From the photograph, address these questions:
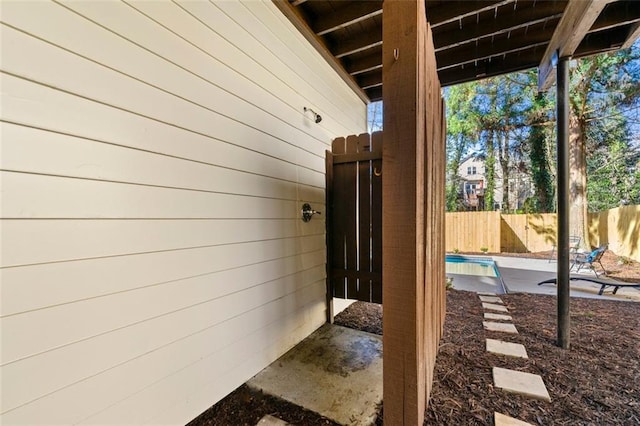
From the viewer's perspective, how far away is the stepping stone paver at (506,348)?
2.17 meters

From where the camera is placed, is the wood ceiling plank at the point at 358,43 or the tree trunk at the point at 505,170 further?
the tree trunk at the point at 505,170

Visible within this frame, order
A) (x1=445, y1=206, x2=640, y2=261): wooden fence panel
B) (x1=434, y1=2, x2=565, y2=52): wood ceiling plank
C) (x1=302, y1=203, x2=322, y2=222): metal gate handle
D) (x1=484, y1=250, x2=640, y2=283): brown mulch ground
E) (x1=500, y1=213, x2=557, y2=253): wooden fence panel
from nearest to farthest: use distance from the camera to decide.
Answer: (x1=434, y1=2, x2=565, y2=52): wood ceiling plank < (x1=302, y1=203, x2=322, y2=222): metal gate handle < (x1=484, y1=250, x2=640, y2=283): brown mulch ground < (x1=445, y1=206, x2=640, y2=261): wooden fence panel < (x1=500, y1=213, x2=557, y2=253): wooden fence panel

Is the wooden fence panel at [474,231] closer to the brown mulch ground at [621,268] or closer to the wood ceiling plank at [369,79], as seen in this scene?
the brown mulch ground at [621,268]

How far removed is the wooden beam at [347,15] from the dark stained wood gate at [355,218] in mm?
1033

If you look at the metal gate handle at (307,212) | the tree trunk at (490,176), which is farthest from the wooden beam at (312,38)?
the tree trunk at (490,176)

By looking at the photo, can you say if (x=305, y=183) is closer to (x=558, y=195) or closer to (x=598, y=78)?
(x=558, y=195)

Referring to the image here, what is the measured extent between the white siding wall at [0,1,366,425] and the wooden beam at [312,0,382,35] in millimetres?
536

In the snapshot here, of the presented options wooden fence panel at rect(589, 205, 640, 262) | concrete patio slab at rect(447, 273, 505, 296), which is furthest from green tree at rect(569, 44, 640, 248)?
concrete patio slab at rect(447, 273, 505, 296)

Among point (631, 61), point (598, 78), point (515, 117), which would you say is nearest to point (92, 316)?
point (598, 78)

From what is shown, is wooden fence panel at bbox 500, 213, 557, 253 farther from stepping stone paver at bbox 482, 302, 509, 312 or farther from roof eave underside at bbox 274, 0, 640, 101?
roof eave underside at bbox 274, 0, 640, 101

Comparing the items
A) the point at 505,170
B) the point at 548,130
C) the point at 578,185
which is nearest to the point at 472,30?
the point at 578,185

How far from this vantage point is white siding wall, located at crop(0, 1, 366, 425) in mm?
969

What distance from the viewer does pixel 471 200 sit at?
645 inches

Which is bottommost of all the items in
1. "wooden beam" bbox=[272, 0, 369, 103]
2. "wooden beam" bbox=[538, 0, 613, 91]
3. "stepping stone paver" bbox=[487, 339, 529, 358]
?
"stepping stone paver" bbox=[487, 339, 529, 358]
